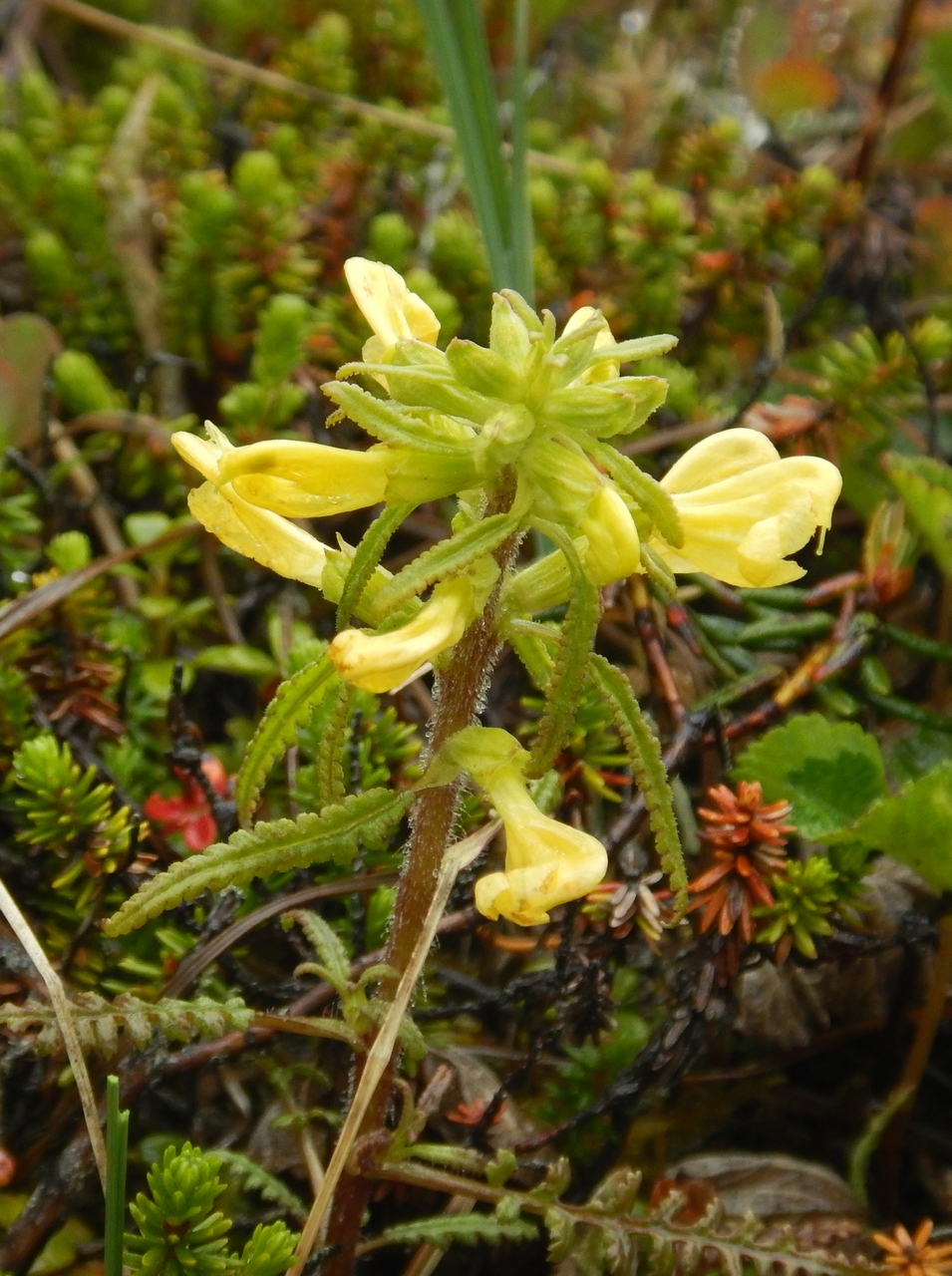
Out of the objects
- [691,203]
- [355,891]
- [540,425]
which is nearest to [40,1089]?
[355,891]

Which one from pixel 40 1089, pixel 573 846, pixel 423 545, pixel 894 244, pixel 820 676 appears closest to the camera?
pixel 573 846

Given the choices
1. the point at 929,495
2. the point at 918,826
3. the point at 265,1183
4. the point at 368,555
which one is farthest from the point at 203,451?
the point at 929,495

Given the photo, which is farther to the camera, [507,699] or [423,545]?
[423,545]

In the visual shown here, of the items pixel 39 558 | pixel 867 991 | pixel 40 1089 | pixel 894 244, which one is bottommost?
pixel 867 991

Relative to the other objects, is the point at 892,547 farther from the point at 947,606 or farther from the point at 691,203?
the point at 691,203

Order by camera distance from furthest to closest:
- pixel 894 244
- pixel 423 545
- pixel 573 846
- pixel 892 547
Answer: pixel 894 244 < pixel 423 545 < pixel 892 547 < pixel 573 846

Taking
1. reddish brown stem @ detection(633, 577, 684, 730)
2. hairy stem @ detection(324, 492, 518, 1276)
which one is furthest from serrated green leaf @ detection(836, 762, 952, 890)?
hairy stem @ detection(324, 492, 518, 1276)

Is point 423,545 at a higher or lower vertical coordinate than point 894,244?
lower
